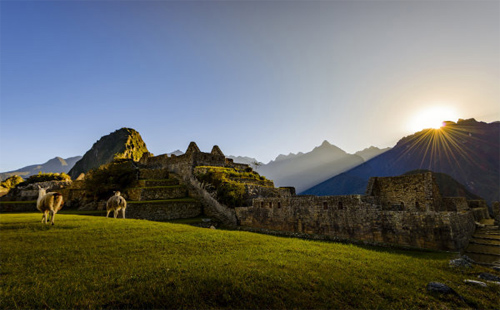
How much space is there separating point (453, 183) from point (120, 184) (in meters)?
90.0

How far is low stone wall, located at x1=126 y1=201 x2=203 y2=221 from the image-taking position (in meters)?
25.9

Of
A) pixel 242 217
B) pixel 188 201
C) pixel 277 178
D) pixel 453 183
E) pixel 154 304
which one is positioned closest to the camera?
pixel 154 304

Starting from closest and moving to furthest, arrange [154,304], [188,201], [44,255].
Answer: [154,304] → [44,255] → [188,201]

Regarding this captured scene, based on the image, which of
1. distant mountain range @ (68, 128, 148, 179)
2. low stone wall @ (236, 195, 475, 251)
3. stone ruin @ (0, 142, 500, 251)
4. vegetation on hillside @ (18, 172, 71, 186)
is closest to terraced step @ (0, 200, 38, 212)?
stone ruin @ (0, 142, 500, 251)

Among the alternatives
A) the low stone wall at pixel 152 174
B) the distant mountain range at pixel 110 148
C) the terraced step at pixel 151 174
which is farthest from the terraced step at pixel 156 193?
the distant mountain range at pixel 110 148

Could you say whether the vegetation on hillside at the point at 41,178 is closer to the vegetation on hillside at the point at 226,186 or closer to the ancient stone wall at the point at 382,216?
the vegetation on hillside at the point at 226,186

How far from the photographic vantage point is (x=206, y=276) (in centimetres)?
664

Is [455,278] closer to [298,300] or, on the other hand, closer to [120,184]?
[298,300]

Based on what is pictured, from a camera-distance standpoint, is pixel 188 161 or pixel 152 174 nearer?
pixel 188 161

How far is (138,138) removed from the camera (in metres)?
118

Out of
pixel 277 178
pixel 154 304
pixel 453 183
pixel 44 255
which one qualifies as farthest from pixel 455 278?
pixel 277 178

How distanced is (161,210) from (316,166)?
149262 millimetres

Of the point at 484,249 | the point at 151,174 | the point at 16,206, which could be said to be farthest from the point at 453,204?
the point at 16,206

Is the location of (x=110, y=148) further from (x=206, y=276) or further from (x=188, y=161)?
(x=206, y=276)
